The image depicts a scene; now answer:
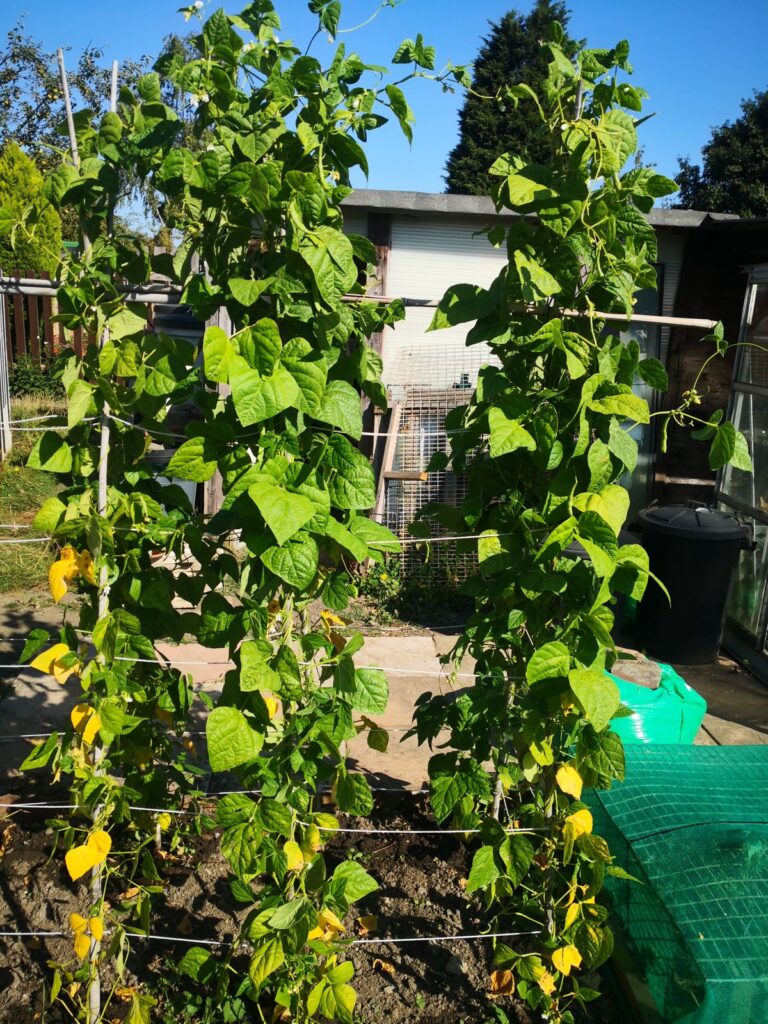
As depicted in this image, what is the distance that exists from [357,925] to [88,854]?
1.01 m

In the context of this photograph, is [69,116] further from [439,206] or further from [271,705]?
[439,206]

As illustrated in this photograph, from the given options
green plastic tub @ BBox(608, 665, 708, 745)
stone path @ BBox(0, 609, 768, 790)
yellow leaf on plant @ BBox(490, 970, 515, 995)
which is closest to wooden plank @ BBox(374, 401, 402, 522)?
stone path @ BBox(0, 609, 768, 790)

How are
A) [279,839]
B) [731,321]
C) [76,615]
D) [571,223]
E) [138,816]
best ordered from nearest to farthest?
1. [571,223]
2. [279,839]
3. [138,816]
4. [76,615]
5. [731,321]

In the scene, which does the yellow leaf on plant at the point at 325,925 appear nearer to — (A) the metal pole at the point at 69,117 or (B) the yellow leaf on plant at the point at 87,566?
(B) the yellow leaf on plant at the point at 87,566

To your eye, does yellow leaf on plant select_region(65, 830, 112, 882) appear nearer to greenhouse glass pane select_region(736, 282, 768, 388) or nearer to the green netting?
the green netting

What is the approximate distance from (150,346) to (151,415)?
0.20 metres

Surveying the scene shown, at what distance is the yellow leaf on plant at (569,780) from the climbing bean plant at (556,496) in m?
0.02

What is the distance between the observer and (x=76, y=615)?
608 cm

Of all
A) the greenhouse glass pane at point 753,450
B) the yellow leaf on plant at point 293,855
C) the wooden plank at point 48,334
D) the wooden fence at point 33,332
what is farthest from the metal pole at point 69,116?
the wooden plank at point 48,334

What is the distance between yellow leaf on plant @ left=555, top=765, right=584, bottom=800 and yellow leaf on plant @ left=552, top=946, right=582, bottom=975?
427 mm

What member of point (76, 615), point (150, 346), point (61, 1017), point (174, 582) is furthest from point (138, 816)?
point (76, 615)

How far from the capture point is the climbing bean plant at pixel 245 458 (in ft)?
6.59

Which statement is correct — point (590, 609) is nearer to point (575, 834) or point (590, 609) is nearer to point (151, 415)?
point (575, 834)

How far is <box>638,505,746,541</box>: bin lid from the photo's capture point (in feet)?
18.9
